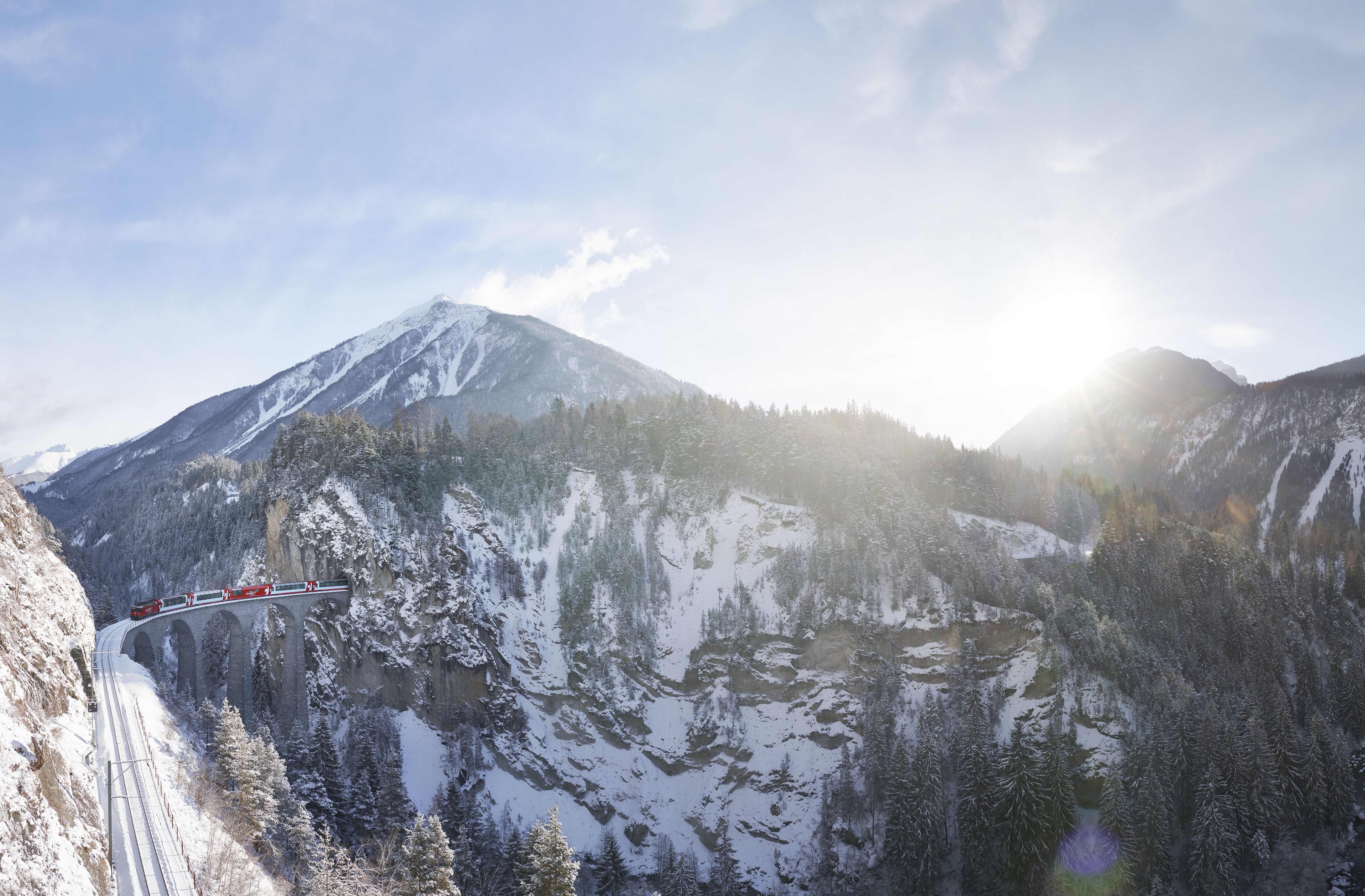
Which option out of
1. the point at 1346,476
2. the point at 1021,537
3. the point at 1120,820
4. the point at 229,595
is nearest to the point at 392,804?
the point at 229,595

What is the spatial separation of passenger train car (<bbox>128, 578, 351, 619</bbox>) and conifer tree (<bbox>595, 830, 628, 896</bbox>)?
39984 mm

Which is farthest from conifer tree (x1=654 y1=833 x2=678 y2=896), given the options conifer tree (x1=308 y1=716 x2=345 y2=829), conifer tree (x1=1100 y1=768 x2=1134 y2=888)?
conifer tree (x1=1100 y1=768 x2=1134 y2=888)

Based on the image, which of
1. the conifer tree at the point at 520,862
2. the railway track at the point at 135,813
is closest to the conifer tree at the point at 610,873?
the conifer tree at the point at 520,862

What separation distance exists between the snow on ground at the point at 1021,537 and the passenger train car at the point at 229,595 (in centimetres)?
7670

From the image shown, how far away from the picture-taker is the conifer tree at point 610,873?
60.7 metres

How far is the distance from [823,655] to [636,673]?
22.8m

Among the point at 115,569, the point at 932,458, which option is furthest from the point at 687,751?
the point at 115,569

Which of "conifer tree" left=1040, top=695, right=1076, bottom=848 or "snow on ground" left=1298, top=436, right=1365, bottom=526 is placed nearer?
"conifer tree" left=1040, top=695, right=1076, bottom=848

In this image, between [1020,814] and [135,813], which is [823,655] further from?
[135,813]

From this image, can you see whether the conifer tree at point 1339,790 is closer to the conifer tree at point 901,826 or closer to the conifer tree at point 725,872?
the conifer tree at point 901,826

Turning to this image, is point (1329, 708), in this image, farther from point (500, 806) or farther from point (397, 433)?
point (397, 433)

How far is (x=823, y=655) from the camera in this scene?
7825 cm

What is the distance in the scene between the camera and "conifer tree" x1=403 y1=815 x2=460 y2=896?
3062 centimetres

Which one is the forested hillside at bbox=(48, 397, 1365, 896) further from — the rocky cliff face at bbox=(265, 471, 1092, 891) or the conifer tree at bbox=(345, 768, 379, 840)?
the conifer tree at bbox=(345, 768, 379, 840)
